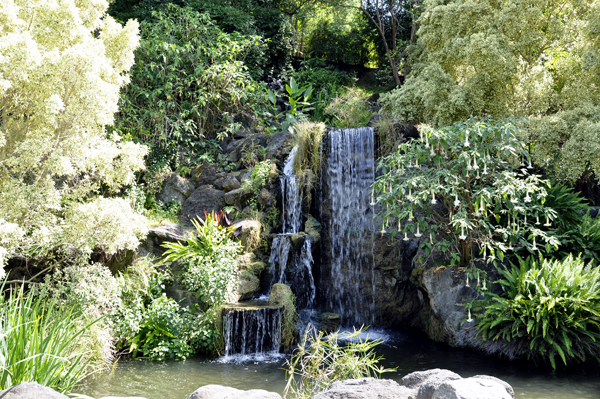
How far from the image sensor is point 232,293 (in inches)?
332

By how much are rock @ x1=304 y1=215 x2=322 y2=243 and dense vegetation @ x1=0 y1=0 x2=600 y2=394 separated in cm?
72

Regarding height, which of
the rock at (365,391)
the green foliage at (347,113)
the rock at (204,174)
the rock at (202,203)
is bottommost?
the rock at (365,391)

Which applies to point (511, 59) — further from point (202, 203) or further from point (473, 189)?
point (202, 203)

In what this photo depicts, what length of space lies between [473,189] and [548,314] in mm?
2354

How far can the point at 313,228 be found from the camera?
980 cm

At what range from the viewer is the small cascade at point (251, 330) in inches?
295

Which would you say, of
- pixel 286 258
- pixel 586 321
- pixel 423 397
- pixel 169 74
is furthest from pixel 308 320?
pixel 169 74

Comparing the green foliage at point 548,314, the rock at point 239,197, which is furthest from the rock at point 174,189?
the green foliage at point 548,314

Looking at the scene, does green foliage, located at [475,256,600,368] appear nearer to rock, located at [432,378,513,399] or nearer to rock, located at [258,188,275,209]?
rock, located at [432,378,513,399]

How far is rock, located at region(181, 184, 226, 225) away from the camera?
10.5 meters

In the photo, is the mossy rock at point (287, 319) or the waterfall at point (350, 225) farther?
the waterfall at point (350, 225)

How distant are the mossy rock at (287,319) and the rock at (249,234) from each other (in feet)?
5.24

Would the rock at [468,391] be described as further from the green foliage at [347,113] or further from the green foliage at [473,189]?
the green foliage at [347,113]

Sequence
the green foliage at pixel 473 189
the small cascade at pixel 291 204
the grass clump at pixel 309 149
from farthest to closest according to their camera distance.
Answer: the grass clump at pixel 309 149 → the small cascade at pixel 291 204 → the green foliage at pixel 473 189
